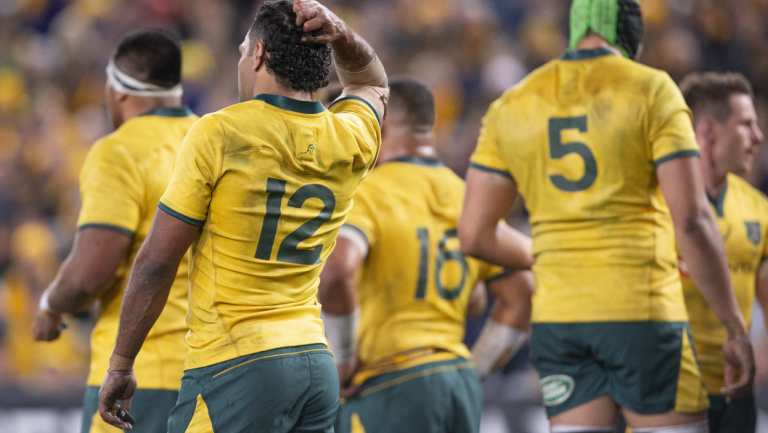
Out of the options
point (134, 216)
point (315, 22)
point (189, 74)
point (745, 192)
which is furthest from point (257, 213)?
point (189, 74)

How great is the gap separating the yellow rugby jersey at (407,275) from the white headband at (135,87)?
1025 millimetres

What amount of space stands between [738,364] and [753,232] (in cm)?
116

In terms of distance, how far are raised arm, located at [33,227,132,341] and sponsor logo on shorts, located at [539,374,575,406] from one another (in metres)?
1.80

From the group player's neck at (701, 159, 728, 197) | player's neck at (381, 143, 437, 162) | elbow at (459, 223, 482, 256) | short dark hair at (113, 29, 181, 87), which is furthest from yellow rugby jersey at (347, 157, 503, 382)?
player's neck at (701, 159, 728, 197)

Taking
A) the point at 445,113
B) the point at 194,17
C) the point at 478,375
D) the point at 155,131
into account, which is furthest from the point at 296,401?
the point at 194,17

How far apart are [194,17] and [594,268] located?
10.5 meters

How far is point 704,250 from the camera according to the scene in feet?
15.1

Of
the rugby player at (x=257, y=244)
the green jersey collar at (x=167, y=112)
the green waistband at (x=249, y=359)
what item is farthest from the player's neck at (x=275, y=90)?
the green jersey collar at (x=167, y=112)

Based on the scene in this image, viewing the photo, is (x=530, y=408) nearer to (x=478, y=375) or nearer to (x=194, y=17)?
(x=478, y=375)

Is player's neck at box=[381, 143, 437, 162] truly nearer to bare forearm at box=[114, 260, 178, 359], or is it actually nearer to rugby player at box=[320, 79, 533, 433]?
rugby player at box=[320, 79, 533, 433]

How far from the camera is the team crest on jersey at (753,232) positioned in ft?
18.6

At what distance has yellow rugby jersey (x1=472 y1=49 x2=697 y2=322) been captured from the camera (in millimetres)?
4711

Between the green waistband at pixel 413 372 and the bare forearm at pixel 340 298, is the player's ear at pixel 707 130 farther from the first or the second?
the bare forearm at pixel 340 298

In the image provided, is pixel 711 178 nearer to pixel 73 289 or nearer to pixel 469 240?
pixel 469 240
